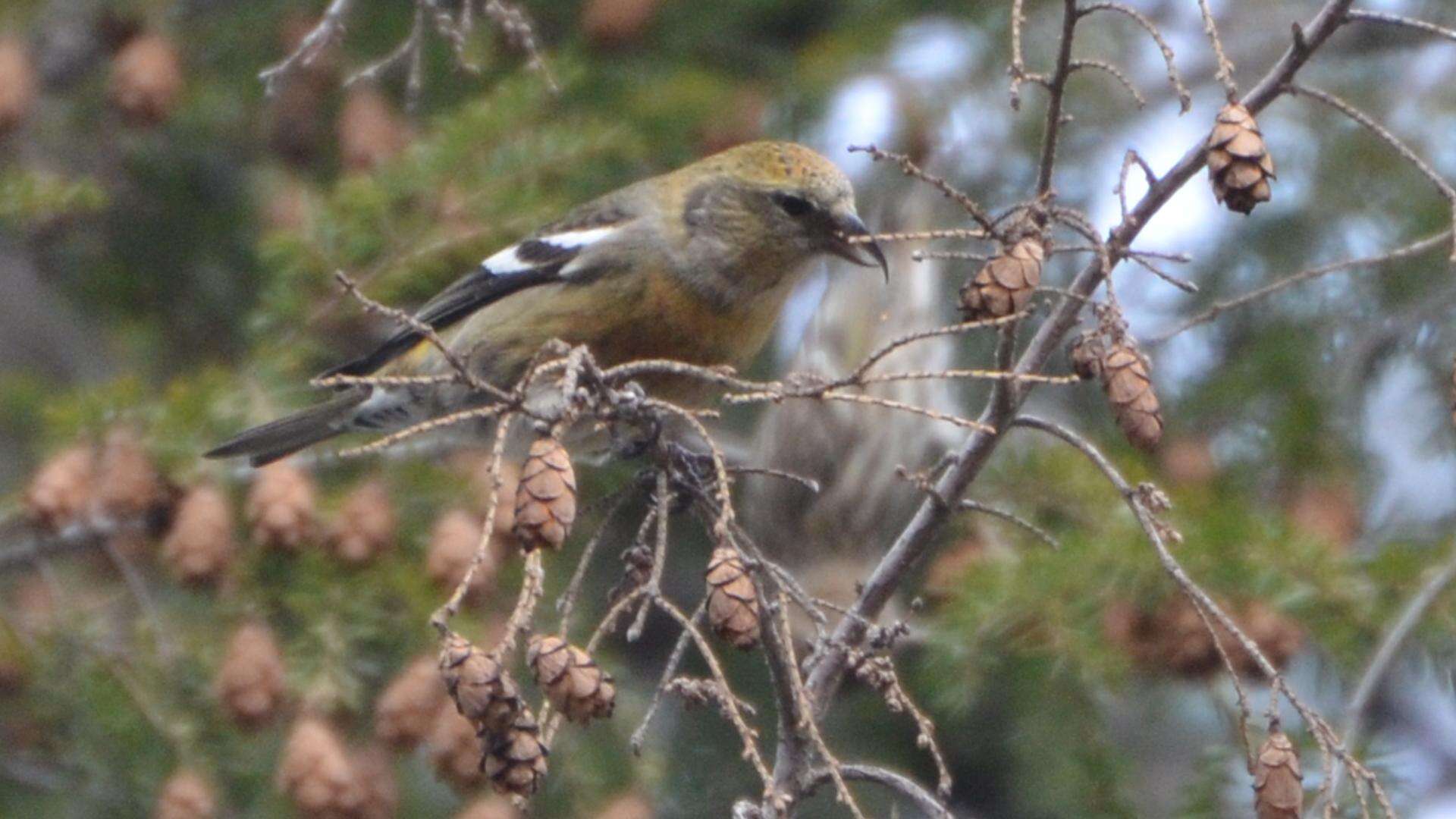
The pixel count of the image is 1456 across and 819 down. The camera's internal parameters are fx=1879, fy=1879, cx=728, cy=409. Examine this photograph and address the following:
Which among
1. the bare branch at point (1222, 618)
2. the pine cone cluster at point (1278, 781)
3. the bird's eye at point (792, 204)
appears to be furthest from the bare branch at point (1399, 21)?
the bird's eye at point (792, 204)

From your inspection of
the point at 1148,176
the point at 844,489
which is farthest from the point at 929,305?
the point at 1148,176

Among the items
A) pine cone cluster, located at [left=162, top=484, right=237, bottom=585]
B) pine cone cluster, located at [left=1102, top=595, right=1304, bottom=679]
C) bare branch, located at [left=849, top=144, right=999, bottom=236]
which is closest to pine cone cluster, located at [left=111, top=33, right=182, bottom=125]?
pine cone cluster, located at [left=162, top=484, right=237, bottom=585]

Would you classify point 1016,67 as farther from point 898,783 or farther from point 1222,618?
point 898,783

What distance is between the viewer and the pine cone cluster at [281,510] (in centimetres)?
368

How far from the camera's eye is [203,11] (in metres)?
5.45

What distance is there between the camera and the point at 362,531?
3.74 metres

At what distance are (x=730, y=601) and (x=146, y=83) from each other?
330 centimetres

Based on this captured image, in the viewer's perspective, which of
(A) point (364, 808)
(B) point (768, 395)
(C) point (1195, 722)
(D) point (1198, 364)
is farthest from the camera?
(C) point (1195, 722)

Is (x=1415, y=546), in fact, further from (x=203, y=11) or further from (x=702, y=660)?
(x=203, y=11)

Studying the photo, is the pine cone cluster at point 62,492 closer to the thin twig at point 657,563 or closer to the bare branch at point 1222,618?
the thin twig at point 657,563

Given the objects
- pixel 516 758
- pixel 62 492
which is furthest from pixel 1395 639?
pixel 62 492

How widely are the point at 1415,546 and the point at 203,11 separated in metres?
3.62

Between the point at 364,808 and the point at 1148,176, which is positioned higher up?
the point at 1148,176

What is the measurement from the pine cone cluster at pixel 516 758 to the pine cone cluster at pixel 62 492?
83.6 inches
